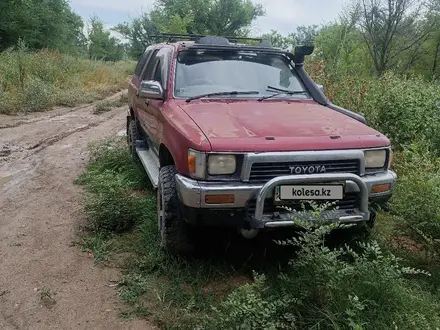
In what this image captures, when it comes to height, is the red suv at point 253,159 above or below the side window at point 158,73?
below

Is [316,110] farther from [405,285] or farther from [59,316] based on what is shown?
[59,316]

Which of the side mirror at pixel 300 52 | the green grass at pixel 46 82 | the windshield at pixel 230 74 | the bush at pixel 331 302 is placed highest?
the side mirror at pixel 300 52

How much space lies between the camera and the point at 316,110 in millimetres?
4020

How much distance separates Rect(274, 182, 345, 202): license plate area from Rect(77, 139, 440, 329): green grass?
0.30m

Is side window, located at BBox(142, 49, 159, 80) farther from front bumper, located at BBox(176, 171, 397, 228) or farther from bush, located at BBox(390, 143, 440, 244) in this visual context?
bush, located at BBox(390, 143, 440, 244)

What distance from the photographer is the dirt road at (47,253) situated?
2.96 meters

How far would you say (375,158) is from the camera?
334 centimetres

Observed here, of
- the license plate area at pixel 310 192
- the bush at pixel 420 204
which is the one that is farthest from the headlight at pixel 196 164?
the bush at pixel 420 204

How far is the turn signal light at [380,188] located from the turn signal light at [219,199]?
1076 mm

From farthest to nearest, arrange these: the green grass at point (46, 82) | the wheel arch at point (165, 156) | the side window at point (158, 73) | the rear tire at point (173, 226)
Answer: the green grass at point (46, 82) < the side window at point (158, 73) < the wheel arch at point (165, 156) < the rear tire at point (173, 226)

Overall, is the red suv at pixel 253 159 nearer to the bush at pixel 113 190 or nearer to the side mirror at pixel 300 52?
the bush at pixel 113 190

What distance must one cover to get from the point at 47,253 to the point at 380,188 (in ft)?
9.07

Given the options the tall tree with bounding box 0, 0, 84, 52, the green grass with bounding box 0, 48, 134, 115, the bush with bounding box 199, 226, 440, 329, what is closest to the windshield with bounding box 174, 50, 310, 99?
the bush with bounding box 199, 226, 440, 329

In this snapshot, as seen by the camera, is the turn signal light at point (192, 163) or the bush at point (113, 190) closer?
the turn signal light at point (192, 163)
